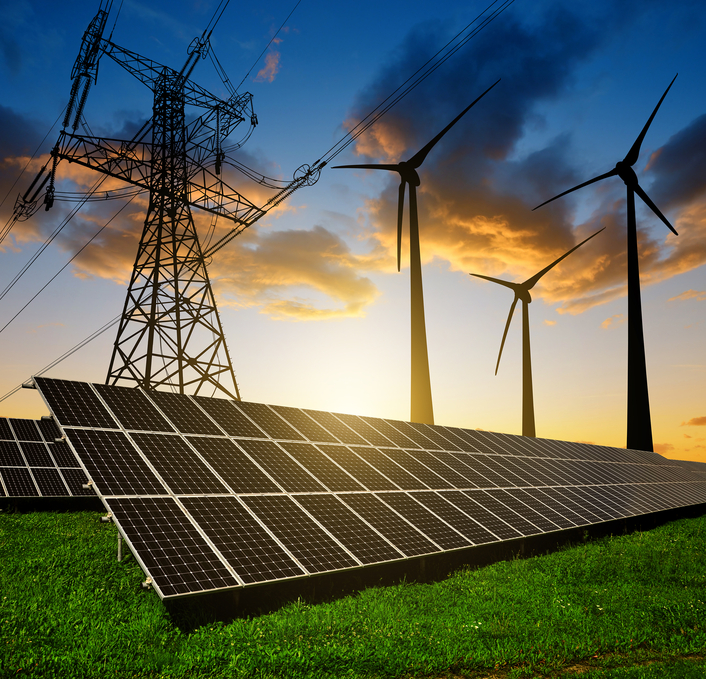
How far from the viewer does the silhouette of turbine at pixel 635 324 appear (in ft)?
196

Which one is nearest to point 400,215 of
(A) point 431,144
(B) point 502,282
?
(A) point 431,144

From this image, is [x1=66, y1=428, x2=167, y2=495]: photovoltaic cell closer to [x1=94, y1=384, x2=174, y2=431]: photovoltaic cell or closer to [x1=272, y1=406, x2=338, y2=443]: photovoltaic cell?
[x1=94, y1=384, x2=174, y2=431]: photovoltaic cell

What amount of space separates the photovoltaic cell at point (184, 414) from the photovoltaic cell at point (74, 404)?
1834mm

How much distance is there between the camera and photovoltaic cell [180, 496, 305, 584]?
433 inches

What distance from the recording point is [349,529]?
45.2ft

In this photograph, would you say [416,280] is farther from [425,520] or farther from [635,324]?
[635,324]

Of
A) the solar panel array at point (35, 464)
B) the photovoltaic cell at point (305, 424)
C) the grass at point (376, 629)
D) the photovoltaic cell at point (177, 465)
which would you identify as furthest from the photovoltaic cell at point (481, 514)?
the solar panel array at point (35, 464)

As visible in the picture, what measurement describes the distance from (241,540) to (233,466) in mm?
3032

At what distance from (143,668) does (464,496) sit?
42.4ft

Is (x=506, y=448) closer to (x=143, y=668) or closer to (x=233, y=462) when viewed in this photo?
(x=233, y=462)

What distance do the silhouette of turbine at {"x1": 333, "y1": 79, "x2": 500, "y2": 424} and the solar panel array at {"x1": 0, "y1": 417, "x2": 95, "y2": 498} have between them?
79.8 feet

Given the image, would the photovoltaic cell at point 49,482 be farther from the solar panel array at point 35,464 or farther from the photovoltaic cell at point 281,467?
the photovoltaic cell at point 281,467

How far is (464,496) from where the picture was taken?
1911cm

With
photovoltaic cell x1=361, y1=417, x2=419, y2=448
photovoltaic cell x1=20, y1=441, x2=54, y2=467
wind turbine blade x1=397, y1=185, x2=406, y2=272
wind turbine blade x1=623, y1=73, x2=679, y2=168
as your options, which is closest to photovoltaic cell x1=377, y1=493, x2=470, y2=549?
photovoltaic cell x1=361, y1=417, x2=419, y2=448
